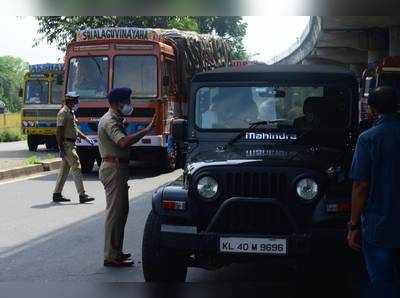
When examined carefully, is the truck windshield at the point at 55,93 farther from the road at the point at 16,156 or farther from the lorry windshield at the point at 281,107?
the lorry windshield at the point at 281,107

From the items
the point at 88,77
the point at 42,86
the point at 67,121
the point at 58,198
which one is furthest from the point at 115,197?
the point at 42,86

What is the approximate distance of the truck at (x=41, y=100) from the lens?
23688 mm

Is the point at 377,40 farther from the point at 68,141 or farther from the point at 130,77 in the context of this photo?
the point at 68,141

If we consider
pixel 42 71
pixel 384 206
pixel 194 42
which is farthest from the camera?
pixel 42 71

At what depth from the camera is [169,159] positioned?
16.0m

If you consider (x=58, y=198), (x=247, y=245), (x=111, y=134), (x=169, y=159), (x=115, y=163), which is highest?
(x=111, y=134)

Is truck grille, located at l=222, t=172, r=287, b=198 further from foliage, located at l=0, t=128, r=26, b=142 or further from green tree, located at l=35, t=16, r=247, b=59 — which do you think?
foliage, located at l=0, t=128, r=26, b=142

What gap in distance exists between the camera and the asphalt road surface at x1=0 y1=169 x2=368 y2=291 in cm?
574

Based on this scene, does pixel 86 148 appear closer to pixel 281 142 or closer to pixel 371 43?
pixel 281 142

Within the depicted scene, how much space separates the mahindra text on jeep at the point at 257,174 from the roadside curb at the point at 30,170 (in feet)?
31.8

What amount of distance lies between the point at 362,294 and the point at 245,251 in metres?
1.02

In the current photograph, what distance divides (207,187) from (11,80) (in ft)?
440

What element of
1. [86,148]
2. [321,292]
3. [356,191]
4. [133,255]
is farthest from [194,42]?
[356,191]

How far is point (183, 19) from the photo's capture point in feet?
111
